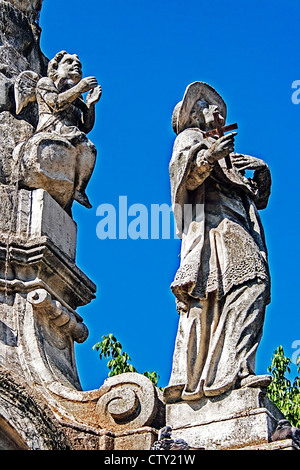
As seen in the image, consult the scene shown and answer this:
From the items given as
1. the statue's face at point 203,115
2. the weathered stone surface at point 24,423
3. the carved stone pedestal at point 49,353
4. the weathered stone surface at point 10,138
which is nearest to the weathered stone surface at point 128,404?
the carved stone pedestal at point 49,353

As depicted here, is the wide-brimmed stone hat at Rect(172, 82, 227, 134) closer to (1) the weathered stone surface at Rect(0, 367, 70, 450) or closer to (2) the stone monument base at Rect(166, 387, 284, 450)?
(2) the stone monument base at Rect(166, 387, 284, 450)

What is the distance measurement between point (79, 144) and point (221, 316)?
2.52m

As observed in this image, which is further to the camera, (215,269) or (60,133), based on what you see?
(60,133)

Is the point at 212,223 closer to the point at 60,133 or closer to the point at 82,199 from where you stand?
the point at 82,199

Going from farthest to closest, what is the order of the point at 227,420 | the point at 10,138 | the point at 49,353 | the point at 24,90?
the point at 24,90
the point at 10,138
the point at 49,353
the point at 227,420

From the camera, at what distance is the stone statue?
9.73m

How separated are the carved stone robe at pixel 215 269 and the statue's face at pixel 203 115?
0.25 metres

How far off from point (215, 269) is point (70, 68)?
307 centimetres

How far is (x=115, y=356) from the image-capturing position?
54.9 ft

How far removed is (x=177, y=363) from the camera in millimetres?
9828

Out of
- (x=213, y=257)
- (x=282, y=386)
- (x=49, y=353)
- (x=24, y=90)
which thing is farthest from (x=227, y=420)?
(x=282, y=386)

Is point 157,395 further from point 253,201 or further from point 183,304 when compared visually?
point 253,201

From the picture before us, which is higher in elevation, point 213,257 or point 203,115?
point 203,115
